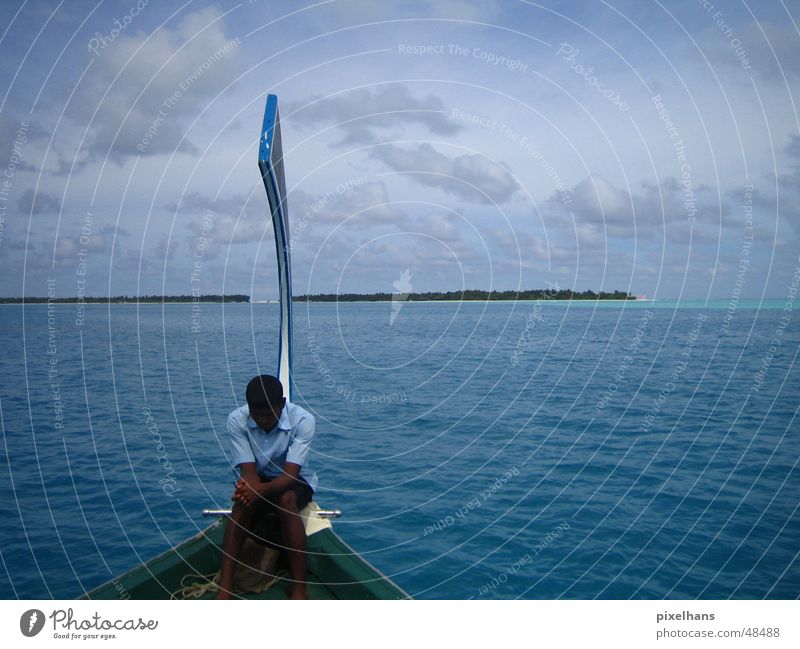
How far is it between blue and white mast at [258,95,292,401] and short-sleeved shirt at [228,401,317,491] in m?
2.25

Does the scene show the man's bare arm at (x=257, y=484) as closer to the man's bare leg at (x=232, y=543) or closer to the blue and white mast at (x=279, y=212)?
the man's bare leg at (x=232, y=543)

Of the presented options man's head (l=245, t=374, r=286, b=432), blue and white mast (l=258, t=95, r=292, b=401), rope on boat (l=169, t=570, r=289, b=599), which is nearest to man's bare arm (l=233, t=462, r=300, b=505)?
man's head (l=245, t=374, r=286, b=432)

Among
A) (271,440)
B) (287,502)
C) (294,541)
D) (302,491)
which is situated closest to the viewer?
(294,541)

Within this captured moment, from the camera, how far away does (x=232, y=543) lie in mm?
4750

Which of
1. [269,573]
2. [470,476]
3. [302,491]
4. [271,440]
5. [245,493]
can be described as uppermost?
[271,440]

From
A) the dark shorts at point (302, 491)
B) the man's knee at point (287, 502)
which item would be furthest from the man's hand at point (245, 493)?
the dark shorts at point (302, 491)

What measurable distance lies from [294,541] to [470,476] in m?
8.27

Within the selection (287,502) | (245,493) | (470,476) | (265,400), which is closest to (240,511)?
(245,493)

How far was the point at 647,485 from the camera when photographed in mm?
11773

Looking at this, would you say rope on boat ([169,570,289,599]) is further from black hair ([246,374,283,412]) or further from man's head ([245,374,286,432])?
black hair ([246,374,283,412])

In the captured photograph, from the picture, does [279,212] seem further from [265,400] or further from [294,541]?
[294,541]

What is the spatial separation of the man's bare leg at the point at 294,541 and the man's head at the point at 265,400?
72cm
